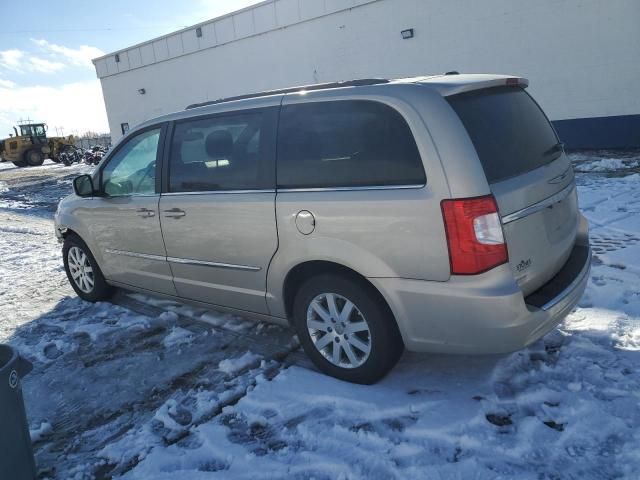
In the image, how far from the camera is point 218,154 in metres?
3.73

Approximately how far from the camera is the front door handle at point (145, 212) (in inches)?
163

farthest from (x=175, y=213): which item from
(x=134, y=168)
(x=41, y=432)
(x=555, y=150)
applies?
(x=555, y=150)

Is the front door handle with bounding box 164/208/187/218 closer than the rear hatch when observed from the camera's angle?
No

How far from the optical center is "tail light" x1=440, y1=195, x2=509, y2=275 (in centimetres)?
259

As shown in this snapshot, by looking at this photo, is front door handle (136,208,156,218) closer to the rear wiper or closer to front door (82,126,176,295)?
front door (82,126,176,295)

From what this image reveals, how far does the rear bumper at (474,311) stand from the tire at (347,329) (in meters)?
0.12

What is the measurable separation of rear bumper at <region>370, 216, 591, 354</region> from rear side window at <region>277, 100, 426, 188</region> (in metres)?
0.59

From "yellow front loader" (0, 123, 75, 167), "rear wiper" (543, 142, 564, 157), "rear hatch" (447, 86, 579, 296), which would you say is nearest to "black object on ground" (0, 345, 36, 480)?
"rear hatch" (447, 86, 579, 296)

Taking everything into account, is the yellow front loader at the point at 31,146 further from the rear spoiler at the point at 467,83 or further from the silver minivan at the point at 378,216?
the rear spoiler at the point at 467,83

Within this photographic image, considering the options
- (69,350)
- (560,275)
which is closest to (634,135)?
(560,275)

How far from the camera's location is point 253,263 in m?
3.50

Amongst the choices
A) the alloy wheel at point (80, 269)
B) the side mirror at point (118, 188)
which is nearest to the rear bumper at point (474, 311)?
the side mirror at point (118, 188)

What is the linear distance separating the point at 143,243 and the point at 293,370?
176 centimetres

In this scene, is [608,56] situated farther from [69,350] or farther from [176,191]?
[69,350]
